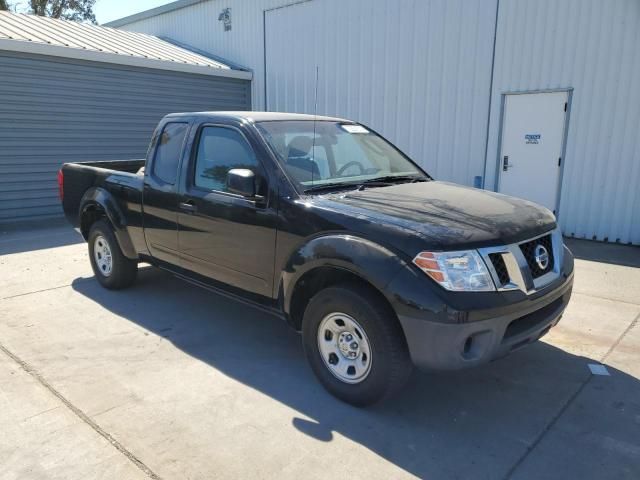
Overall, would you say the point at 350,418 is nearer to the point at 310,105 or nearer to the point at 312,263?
the point at 312,263

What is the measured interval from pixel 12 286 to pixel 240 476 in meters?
4.56

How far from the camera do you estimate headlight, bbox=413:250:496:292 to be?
2.80 m

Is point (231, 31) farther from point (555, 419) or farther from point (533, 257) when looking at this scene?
point (555, 419)

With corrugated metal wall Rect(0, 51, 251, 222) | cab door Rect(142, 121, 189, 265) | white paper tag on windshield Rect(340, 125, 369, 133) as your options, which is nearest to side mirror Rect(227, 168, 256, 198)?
cab door Rect(142, 121, 189, 265)

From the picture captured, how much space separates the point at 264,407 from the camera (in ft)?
10.8

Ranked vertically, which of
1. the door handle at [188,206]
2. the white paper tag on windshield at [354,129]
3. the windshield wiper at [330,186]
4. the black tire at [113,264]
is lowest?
the black tire at [113,264]

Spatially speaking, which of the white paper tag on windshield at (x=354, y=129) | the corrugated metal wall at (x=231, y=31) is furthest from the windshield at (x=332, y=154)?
the corrugated metal wall at (x=231, y=31)

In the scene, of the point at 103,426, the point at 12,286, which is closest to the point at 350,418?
the point at 103,426

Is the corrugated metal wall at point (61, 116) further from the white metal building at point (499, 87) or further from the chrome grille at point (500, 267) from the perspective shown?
the chrome grille at point (500, 267)

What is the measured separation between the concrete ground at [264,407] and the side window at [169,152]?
1.36 metres

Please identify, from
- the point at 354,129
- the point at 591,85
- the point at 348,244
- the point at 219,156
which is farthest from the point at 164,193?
the point at 591,85

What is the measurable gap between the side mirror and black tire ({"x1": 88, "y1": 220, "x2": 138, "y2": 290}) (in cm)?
233

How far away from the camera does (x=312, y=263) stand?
3.27 m

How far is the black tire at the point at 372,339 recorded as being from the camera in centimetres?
296
